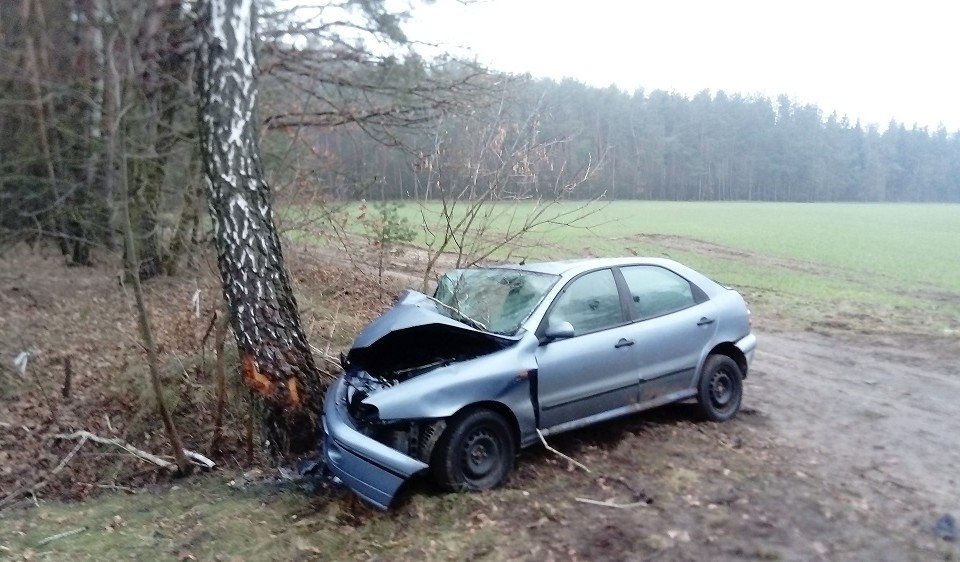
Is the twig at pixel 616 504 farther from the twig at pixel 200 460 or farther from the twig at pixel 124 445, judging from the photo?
the twig at pixel 124 445

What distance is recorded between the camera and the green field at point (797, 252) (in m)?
13.5

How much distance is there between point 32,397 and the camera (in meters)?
9.48

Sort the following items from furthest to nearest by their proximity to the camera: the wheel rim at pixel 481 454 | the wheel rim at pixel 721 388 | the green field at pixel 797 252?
1. the green field at pixel 797 252
2. the wheel rim at pixel 721 388
3. the wheel rim at pixel 481 454

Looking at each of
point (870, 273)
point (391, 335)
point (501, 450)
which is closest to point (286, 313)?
point (391, 335)

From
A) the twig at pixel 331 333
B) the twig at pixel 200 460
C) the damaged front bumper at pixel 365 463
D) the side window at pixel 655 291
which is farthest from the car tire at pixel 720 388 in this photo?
the twig at pixel 200 460

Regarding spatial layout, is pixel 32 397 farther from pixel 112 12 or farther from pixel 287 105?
pixel 287 105

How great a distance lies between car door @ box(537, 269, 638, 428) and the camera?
5.65 m

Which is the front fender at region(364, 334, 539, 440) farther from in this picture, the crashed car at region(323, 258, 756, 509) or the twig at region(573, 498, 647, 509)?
the twig at region(573, 498, 647, 509)

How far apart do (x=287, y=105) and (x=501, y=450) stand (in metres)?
10.3

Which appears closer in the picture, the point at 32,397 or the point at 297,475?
the point at 297,475

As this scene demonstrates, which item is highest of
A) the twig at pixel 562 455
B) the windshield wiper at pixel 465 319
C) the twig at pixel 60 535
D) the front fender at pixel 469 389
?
the windshield wiper at pixel 465 319

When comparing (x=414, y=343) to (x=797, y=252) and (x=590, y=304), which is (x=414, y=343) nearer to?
(x=590, y=304)

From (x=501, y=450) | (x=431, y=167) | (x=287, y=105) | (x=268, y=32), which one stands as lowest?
(x=501, y=450)

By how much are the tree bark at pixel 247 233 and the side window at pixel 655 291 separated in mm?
2983
